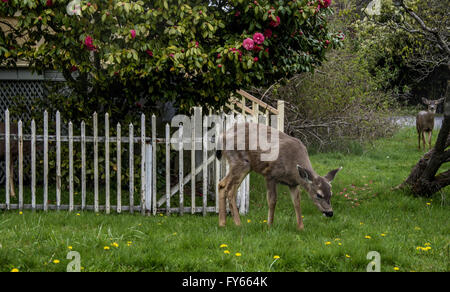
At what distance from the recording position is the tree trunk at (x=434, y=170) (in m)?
7.86

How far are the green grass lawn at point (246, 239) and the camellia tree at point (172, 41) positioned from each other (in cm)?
212

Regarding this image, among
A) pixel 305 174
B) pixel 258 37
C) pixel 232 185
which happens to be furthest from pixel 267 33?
pixel 305 174

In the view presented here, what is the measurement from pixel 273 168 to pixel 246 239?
1.05 metres

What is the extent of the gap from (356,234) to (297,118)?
760 cm

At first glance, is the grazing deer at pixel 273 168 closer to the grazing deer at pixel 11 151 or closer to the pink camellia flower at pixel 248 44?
the pink camellia flower at pixel 248 44

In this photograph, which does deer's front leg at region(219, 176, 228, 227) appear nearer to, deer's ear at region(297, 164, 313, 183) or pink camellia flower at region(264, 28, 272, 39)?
deer's ear at region(297, 164, 313, 183)

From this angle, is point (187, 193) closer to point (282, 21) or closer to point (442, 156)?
point (282, 21)

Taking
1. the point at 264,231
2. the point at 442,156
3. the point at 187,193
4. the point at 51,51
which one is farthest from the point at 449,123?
the point at 51,51

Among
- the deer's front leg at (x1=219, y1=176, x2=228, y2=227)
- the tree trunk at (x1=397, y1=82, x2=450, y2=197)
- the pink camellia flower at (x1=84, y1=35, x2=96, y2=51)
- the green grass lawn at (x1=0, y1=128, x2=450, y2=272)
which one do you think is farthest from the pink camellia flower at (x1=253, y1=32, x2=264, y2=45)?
the tree trunk at (x1=397, y1=82, x2=450, y2=197)

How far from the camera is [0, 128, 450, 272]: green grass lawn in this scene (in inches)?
184

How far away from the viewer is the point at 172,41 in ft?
22.5
